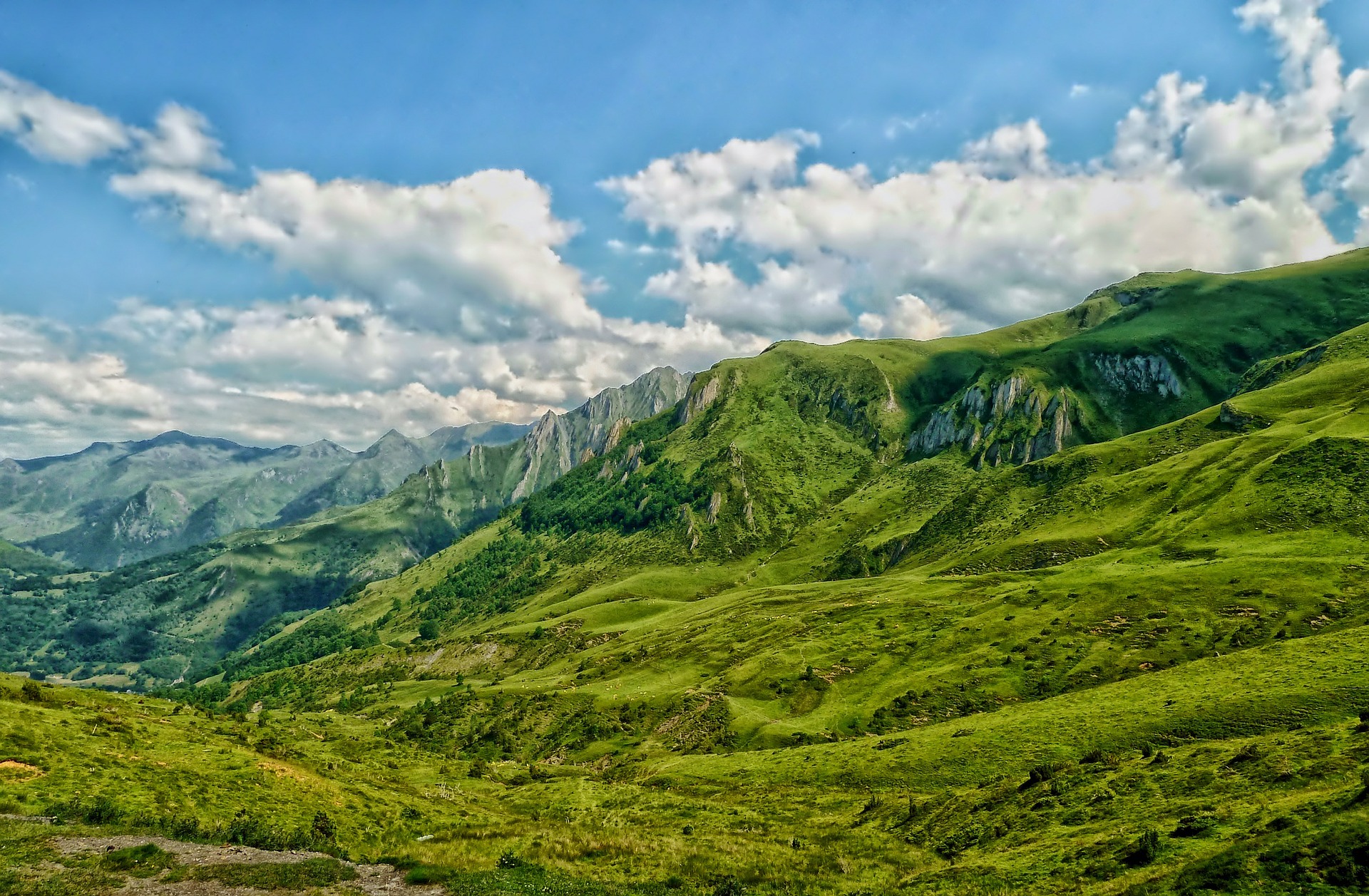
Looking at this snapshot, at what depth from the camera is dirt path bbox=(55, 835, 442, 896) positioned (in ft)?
75.7

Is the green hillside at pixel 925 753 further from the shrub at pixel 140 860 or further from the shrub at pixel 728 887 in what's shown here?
the shrub at pixel 140 860

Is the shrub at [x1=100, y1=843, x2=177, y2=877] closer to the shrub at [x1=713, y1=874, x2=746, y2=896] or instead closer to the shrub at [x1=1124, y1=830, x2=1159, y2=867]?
the shrub at [x1=713, y1=874, x2=746, y2=896]

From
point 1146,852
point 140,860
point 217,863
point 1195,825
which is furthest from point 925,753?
point 140,860

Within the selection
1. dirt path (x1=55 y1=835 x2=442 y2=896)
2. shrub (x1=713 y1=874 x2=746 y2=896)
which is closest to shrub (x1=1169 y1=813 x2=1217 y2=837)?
shrub (x1=713 y1=874 x2=746 y2=896)

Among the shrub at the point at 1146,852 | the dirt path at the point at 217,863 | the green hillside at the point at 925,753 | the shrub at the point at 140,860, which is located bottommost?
the green hillside at the point at 925,753

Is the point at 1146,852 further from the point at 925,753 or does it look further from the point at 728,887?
the point at 925,753

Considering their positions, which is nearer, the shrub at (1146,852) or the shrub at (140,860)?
the shrub at (140,860)

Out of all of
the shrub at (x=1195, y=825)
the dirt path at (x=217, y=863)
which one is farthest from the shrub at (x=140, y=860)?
the shrub at (x=1195, y=825)

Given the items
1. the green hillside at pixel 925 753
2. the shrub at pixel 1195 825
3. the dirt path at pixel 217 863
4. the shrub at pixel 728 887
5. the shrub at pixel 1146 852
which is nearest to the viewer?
the dirt path at pixel 217 863

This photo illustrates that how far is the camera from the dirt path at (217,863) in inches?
909

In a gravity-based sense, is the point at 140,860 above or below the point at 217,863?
above

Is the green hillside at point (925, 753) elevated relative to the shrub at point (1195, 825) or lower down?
lower down

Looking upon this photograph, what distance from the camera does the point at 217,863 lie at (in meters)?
26.0

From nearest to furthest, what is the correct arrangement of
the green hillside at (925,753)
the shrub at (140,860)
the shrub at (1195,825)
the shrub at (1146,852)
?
the shrub at (140,860), the shrub at (1146,852), the shrub at (1195,825), the green hillside at (925,753)
